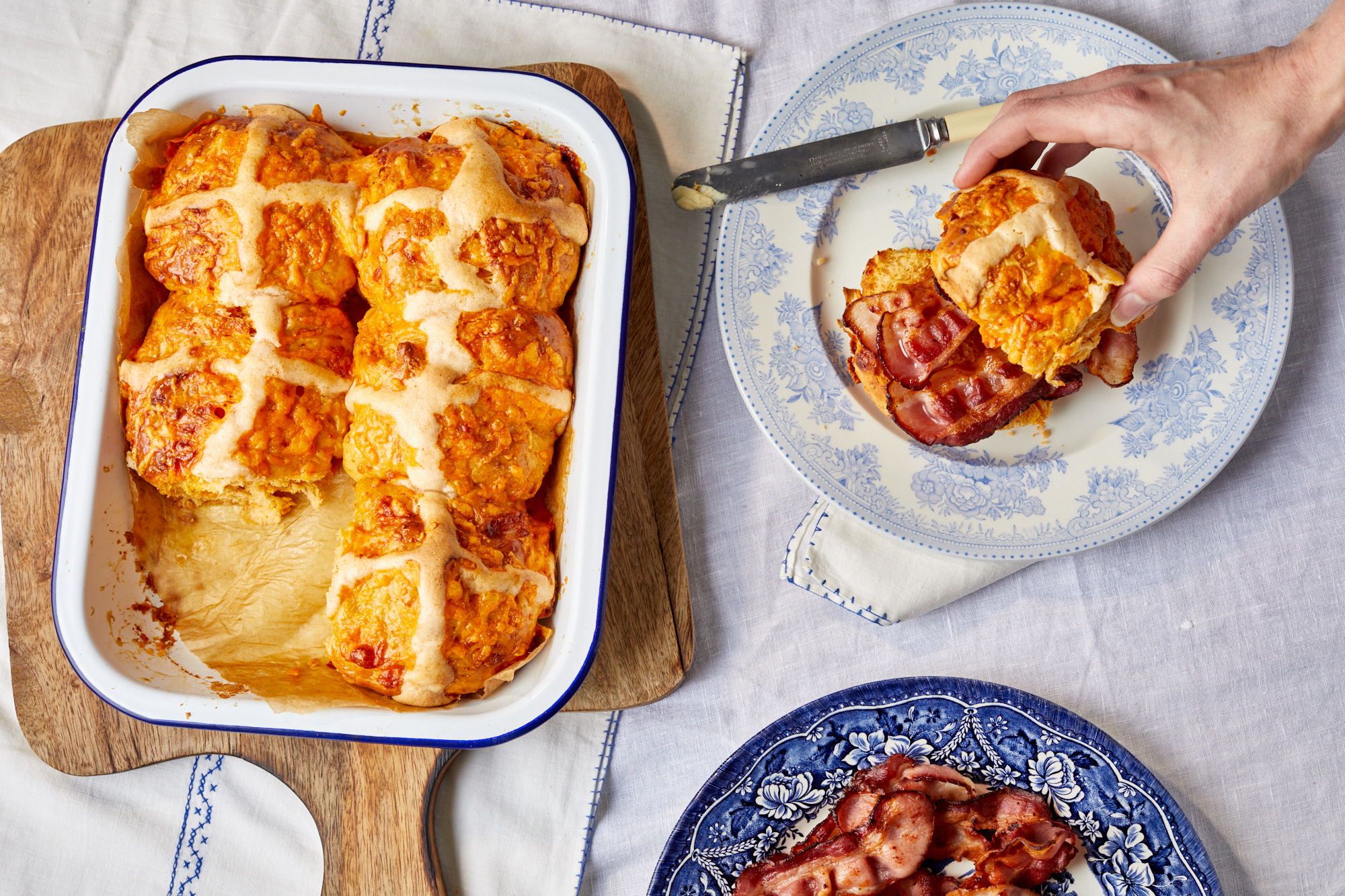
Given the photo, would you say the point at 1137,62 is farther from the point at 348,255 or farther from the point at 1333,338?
the point at 348,255

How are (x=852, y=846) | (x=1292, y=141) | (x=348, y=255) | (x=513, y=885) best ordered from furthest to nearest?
(x=513, y=885) → (x=852, y=846) → (x=348, y=255) → (x=1292, y=141)

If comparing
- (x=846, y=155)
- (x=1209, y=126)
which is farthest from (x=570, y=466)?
(x=1209, y=126)

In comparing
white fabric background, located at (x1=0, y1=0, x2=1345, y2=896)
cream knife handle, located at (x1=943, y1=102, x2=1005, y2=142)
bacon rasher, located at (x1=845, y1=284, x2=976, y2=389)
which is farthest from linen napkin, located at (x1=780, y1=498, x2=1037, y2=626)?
cream knife handle, located at (x1=943, y1=102, x2=1005, y2=142)

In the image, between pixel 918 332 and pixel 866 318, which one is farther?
pixel 866 318

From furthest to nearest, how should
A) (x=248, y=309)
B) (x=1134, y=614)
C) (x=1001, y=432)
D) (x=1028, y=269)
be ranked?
(x=1134, y=614)
(x=1001, y=432)
(x=248, y=309)
(x=1028, y=269)

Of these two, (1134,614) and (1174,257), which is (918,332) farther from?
(1134,614)

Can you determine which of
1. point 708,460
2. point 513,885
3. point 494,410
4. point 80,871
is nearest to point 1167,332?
point 708,460
